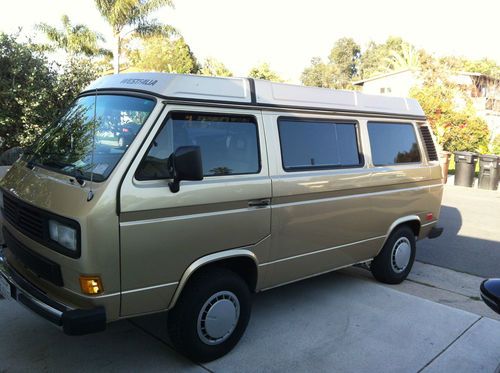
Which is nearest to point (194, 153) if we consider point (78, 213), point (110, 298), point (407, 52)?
point (78, 213)

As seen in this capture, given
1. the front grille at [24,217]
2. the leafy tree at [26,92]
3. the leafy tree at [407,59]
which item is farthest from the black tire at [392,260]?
the leafy tree at [407,59]

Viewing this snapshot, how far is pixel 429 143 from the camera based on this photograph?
19.1 feet

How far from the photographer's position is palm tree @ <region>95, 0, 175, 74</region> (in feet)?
76.2

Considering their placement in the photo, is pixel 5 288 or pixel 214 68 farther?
pixel 214 68

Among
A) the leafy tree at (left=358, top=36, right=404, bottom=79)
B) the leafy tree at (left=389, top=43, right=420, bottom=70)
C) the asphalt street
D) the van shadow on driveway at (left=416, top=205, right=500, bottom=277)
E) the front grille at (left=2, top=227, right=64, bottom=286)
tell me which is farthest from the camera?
the leafy tree at (left=358, top=36, right=404, bottom=79)

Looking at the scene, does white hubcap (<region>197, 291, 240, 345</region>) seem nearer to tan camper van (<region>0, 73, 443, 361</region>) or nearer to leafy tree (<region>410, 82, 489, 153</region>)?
tan camper van (<region>0, 73, 443, 361</region>)

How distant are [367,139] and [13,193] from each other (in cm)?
353

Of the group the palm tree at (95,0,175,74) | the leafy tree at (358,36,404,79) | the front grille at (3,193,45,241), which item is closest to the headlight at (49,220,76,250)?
the front grille at (3,193,45,241)

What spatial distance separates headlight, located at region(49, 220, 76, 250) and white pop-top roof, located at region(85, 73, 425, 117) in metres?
1.15

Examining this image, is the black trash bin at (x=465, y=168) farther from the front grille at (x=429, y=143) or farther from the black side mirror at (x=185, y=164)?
the black side mirror at (x=185, y=164)

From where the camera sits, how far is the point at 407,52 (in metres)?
39.5

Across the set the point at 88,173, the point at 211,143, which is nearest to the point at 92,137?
the point at 88,173

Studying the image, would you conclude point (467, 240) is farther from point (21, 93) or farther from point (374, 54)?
point (374, 54)

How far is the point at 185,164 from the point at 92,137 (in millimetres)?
927
